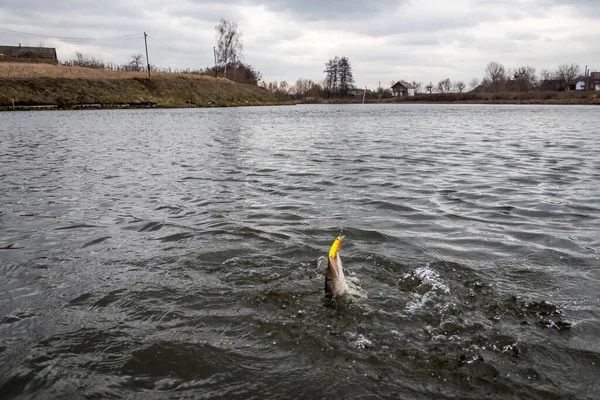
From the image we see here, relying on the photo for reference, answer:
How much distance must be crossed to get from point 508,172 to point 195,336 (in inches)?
387

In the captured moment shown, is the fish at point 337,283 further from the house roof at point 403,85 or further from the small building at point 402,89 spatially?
the house roof at point 403,85

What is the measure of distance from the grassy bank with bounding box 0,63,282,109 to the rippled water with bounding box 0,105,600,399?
4851 cm

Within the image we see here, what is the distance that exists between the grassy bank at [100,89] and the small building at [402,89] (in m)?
72.5

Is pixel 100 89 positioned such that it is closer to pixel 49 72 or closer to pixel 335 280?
pixel 49 72

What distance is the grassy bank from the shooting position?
5181cm

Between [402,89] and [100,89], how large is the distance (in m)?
103

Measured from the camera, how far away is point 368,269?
4.98 meters

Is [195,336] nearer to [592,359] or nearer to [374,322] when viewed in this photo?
[374,322]

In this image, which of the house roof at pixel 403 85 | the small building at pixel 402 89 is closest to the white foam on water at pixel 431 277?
the small building at pixel 402 89

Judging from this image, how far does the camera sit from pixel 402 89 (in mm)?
140250

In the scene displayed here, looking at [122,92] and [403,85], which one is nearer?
[122,92]

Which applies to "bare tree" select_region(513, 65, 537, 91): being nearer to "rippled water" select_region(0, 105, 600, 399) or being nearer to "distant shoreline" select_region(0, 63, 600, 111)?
"distant shoreline" select_region(0, 63, 600, 111)

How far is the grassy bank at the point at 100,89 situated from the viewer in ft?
170

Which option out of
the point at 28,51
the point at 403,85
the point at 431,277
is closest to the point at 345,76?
the point at 403,85
